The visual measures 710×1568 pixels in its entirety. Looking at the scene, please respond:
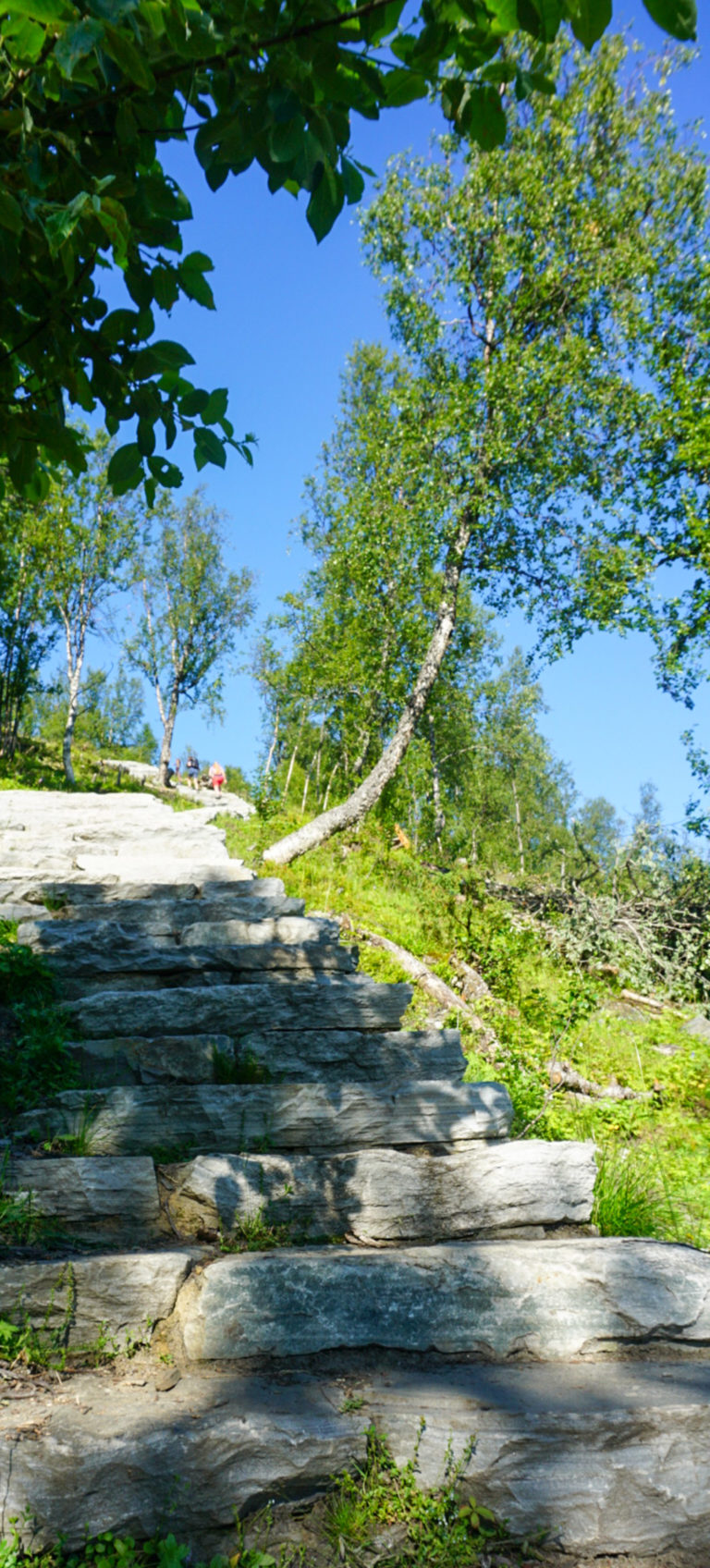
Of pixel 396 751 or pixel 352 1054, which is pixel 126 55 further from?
pixel 396 751

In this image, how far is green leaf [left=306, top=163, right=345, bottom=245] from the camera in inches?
93.8

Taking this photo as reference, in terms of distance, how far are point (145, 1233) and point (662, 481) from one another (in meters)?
13.9

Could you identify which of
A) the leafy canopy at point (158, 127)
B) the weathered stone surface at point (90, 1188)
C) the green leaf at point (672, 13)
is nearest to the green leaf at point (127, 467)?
the leafy canopy at point (158, 127)

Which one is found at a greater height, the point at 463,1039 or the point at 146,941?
the point at 146,941

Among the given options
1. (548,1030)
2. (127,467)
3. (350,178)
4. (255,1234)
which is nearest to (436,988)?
(548,1030)

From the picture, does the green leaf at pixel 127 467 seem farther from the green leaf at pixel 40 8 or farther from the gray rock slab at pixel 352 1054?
the gray rock slab at pixel 352 1054

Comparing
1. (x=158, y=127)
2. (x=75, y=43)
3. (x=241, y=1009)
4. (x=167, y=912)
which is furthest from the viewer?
(x=167, y=912)

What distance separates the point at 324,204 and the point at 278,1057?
434 centimetres

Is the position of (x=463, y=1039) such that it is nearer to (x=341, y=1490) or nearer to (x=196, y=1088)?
(x=196, y=1088)

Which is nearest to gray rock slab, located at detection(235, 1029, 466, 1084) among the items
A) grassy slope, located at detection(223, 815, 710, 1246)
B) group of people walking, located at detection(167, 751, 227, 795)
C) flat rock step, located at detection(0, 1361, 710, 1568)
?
grassy slope, located at detection(223, 815, 710, 1246)

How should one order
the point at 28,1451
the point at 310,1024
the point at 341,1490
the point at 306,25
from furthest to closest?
the point at 310,1024, the point at 341,1490, the point at 28,1451, the point at 306,25

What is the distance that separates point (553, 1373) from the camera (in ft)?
11.5

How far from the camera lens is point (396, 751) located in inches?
562

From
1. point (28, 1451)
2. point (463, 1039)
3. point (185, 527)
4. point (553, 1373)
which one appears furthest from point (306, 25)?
point (185, 527)
